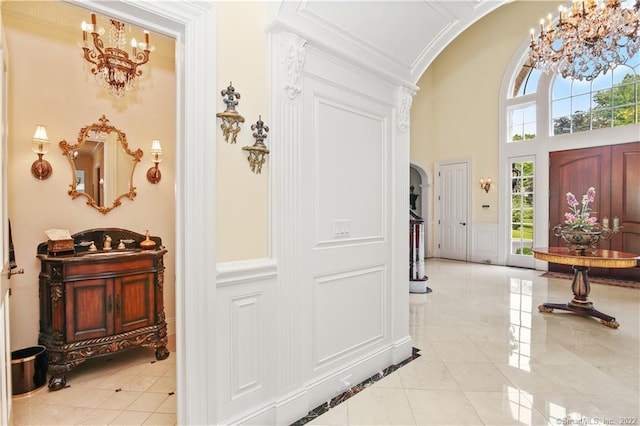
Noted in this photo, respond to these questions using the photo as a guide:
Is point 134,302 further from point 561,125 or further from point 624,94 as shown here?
point 624,94

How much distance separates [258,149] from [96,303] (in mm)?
2000

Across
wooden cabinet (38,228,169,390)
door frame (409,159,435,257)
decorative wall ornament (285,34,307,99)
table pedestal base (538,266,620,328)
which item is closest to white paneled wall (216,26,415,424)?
decorative wall ornament (285,34,307,99)

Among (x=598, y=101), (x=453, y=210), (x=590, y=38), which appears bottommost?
(x=453, y=210)

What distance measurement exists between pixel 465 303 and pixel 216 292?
3912 mm

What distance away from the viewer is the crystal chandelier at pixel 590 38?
4.05 metres

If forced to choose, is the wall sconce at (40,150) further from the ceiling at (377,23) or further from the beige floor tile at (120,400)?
the beige floor tile at (120,400)

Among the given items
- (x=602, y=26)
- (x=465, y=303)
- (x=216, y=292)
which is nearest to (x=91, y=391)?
(x=216, y=292)

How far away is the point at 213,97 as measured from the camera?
167 cm

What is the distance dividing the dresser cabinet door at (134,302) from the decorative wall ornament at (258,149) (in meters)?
1.81

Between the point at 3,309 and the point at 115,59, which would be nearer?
the point at 3,309

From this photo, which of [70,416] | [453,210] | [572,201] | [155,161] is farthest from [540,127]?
[70,416]

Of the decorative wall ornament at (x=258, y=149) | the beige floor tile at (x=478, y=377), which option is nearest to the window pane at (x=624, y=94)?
the beige floor tile at (x=478, y=377)

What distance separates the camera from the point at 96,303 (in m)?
2.66

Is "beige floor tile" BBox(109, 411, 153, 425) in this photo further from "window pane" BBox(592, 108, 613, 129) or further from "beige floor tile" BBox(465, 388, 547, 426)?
"window pane" BBox(592, 108, 613, 129)
